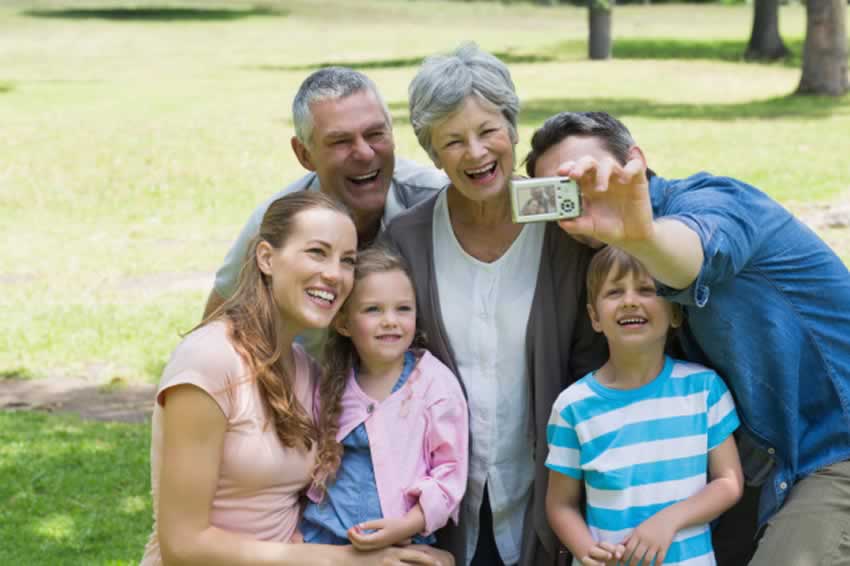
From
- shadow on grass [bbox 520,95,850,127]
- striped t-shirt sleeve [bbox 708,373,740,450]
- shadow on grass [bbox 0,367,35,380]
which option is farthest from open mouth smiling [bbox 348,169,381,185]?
shadow on grass [bbox 520,95,850,127]

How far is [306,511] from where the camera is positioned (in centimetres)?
364

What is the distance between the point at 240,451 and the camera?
11.3ft

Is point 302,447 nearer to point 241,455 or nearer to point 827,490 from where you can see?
point 241,455

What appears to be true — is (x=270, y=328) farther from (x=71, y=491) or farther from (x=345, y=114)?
(x=71, y=491)

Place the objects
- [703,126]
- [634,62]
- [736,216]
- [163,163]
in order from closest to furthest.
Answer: [736,216], [163,163], [703,126], [634,62]

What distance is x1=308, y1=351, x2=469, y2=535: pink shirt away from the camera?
3.56 metres

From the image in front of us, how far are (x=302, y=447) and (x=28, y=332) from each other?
6929 millimetres

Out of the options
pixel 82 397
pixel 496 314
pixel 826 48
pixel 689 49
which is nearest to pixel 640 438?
pixel 496 314

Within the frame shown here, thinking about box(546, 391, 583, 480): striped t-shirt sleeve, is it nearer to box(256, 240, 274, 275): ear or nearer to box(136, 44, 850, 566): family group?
box(136, 44, 850, 566): family group

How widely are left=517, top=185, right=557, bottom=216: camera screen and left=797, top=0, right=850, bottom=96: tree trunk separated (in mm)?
21000

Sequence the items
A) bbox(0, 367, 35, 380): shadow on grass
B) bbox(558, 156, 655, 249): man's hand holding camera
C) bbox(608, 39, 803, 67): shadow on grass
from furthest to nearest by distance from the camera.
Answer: bbox(608, 39, 803, 67): shadow on grass → bbox(0, 367, 35, 380): shadow on grass → bbox(558, 156, 655, 249): man's hand holding camera

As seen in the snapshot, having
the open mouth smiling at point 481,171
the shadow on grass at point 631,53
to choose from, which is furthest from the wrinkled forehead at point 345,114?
the shadow on grass at point 631,53

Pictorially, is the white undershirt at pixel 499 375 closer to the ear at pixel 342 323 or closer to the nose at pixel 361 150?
the ear at pixel 342 323

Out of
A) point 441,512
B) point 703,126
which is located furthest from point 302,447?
point 703,126
